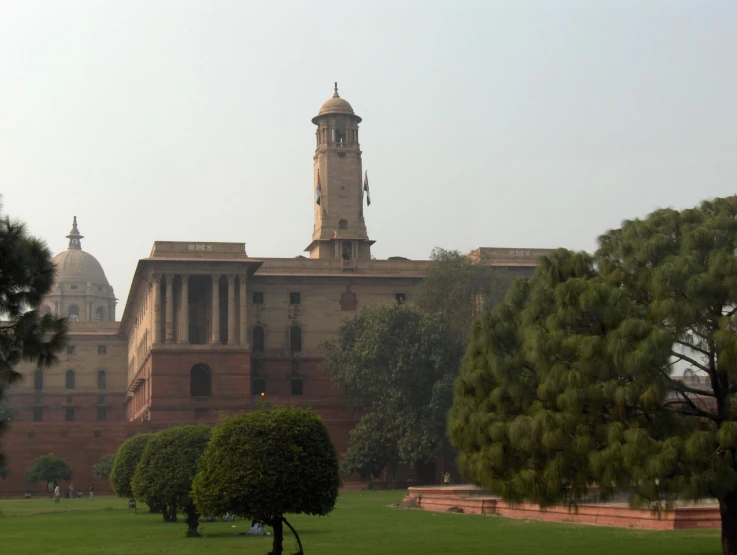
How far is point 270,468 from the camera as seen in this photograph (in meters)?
24.8

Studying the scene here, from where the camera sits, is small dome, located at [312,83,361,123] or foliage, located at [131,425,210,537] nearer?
foliage, located at [131,425,210,537]

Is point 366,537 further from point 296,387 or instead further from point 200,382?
point 296,387

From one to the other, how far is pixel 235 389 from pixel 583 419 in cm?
5395

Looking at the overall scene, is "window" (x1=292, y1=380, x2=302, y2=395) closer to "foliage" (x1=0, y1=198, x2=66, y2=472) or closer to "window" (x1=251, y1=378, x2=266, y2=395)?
"window" (x1=251, y1=378, x2=266, y2=395)

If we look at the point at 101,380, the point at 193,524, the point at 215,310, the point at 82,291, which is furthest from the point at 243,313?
the point at 82,291

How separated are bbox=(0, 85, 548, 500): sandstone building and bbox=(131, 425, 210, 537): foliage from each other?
108 feet

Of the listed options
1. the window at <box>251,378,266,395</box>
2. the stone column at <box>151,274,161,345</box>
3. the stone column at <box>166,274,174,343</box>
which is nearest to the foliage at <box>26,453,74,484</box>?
the stone column at <box>151,274,161,345</box>

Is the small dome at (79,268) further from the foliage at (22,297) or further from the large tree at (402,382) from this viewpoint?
the foliage at (22,297)

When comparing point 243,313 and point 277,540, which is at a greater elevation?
point 243,313

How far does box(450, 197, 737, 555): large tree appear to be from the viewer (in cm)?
2100

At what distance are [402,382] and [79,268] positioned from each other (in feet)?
264

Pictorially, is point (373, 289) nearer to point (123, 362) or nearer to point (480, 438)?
point (123, 362)

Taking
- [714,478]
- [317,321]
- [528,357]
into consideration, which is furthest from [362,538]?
[317,321]

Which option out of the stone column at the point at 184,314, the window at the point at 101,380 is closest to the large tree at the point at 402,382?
the stone column at the point at 184,314
